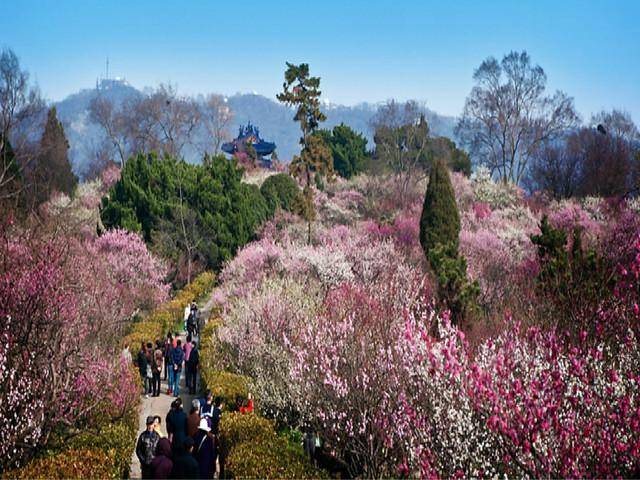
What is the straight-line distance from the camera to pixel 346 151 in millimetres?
67438

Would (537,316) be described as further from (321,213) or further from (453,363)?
(321,213)

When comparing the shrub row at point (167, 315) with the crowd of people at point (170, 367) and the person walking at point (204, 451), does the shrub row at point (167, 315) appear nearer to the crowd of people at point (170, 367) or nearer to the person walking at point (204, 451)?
the crowd of people at point (170, 367)

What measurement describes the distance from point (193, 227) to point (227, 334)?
61.8ft

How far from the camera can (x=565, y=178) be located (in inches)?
1911

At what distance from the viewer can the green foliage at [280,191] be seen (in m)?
45.4

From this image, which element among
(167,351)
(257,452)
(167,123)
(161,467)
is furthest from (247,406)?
(167,123)

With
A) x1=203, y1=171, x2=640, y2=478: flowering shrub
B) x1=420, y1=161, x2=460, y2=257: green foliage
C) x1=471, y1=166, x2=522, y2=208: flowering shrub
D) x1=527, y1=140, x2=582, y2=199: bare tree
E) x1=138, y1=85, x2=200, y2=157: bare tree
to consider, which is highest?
x1=138, y1=85, x2=200, y2=157: bare tree

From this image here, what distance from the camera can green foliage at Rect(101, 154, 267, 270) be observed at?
3666 cm

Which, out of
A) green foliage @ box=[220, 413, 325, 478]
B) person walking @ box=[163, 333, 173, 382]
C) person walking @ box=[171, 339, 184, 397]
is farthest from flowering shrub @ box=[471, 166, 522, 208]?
green foliage @ box=[220, 413, 325, 478]

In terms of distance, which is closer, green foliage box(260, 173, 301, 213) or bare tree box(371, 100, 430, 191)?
green foliage box(260, 173, 301, 213)

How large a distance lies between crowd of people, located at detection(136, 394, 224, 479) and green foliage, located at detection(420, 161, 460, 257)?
18.2 meters

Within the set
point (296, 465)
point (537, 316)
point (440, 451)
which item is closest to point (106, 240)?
point (537, 316)

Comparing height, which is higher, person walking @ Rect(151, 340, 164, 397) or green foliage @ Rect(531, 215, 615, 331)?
green foliage @ Rect(531, 215, 615, 331)

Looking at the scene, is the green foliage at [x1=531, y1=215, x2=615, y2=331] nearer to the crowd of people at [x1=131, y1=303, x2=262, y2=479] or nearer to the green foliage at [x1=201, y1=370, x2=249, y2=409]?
the crowd of people at [x1=131, y1=303, x2=262, y2=479]
